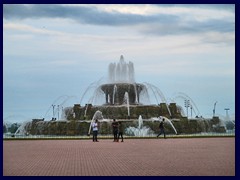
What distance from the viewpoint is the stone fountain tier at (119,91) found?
44.9 m

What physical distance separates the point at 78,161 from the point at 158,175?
3590 mm

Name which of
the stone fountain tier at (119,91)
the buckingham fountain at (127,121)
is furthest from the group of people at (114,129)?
the stone fountain tier at (119,91)

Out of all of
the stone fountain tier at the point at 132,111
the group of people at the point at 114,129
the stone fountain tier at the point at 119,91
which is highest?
the stone fountain tier at the point at 119,91

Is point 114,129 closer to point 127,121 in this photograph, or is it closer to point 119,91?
point 127,121

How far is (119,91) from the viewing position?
1777 inches

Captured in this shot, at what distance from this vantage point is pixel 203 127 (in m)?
34.6

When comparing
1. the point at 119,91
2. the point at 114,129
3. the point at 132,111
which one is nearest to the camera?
the point at 114,129

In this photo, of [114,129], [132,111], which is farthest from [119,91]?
[114,129]

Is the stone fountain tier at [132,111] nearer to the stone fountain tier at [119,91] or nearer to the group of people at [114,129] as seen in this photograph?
the stone fountain tier at [119,91]

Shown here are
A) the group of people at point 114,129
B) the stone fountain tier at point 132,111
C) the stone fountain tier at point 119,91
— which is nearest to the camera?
the group of people at point 114,129

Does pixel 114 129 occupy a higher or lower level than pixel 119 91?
lower

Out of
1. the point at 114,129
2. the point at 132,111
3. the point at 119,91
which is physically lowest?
the point at 114,129

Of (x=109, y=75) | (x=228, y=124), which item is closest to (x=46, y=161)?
(x=228, y=124)
